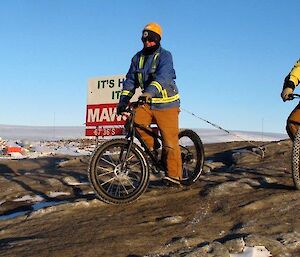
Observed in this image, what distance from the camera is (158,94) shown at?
6371mm

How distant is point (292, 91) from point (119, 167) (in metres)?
2.29

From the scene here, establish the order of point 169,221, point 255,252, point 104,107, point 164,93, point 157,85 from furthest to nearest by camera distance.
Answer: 1. point 104,107
2. point 164,93
3. point 157,85
4. point 169,221
5. point 255,252

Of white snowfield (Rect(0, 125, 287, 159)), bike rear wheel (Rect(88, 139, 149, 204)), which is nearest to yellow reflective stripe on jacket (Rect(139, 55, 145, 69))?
bike rear wheel (Rect(88, 139, 149, 204))

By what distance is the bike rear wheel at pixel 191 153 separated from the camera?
7.14m

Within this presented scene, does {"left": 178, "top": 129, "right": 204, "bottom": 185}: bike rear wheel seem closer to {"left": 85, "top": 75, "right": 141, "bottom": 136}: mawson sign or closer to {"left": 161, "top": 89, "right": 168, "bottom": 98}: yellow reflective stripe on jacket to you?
{"left": 161, "top": 89, "right": 168, "bottom": 98}: yellow reflective stripe on jacket

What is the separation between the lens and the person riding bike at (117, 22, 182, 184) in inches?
249

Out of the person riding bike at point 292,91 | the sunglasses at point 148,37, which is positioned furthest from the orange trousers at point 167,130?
the person riding bike at point 292,91

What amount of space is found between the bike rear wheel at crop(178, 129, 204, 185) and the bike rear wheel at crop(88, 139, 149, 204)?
1.11m

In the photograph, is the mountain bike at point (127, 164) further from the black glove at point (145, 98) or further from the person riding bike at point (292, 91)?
the person riding bike at point (292, 91)

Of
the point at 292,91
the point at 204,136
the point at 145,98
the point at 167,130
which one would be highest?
the point at 292,91

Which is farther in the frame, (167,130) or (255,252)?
(167,130)

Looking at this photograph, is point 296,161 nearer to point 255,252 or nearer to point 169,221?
point 169,221

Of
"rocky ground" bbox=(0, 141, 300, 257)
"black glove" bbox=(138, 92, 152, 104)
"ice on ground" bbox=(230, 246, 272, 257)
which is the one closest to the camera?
"ice on ground" bbox=(230, 246, 272, 257)

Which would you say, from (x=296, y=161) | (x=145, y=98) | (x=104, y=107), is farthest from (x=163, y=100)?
(x=104, y=107)
